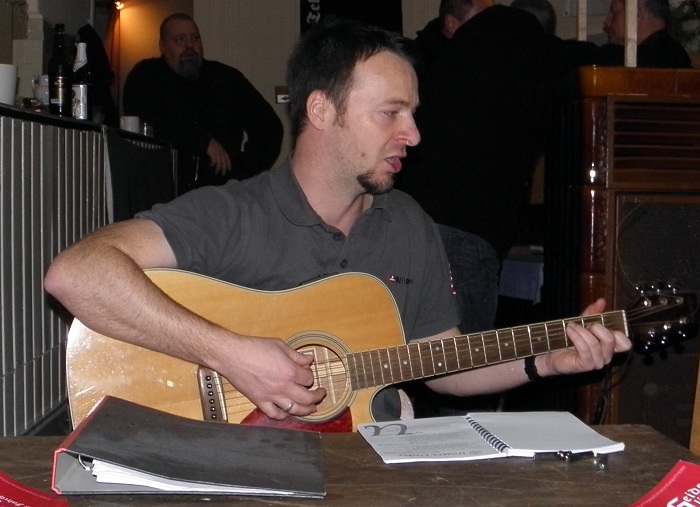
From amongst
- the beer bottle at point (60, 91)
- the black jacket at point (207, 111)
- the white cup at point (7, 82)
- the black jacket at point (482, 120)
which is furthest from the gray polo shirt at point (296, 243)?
the black jacket at point (207, 111)

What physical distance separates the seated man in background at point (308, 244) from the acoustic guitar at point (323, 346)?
0.04 metres

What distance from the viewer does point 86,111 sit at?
2.81 metres

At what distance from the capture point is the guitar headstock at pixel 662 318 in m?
1.85

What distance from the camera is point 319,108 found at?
6.45 ft

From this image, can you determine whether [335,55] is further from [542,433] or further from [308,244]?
[542,433]

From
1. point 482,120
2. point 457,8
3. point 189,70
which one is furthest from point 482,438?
point 189,70

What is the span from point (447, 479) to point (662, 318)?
1.04 metres

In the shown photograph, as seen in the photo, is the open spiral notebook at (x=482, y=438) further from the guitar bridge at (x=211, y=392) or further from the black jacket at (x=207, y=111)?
the black jacket at (x=207, y=111)

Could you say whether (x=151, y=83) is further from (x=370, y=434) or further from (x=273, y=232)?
(x=370, y=434)

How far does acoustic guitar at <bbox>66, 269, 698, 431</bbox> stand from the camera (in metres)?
1.60

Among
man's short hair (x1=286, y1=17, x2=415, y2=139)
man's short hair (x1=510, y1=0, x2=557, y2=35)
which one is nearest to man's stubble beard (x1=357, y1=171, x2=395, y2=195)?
man's short hair (x1=286, y1=17, x2=415, y2=139)

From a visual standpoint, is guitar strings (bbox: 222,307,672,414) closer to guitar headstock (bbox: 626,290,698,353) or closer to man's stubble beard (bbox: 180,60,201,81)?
guitar headstock (bbox: 626,290,698,353)

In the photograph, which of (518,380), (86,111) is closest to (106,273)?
(518,380)

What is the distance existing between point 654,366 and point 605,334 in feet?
2.81
